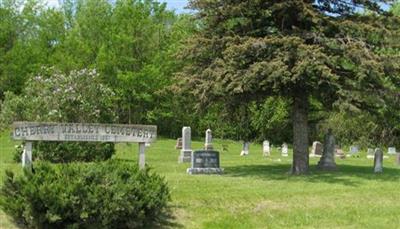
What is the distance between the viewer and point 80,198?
9398 mm

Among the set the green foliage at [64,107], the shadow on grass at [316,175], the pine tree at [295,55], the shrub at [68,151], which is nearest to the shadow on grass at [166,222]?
the shadow on grass at [316,175]

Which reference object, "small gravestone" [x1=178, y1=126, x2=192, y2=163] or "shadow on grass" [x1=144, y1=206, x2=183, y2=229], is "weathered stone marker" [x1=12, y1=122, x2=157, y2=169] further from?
"small gravestone" [x1=178, y1=126, x2=192, y2=163]

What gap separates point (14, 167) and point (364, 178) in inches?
400

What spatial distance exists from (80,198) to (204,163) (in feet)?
28.6

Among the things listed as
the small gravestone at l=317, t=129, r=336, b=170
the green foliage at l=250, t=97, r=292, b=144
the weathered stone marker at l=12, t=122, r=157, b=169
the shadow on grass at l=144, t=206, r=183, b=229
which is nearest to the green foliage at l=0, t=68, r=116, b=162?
the small gravestone at l=317, t=129, r=336, b=170

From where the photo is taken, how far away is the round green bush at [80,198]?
9.32 metres

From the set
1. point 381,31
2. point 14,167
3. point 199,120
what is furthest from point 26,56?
point 381,31

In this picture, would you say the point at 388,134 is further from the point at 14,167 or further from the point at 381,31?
the point at 14,167

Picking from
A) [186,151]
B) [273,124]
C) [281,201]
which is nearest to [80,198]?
[281,201]

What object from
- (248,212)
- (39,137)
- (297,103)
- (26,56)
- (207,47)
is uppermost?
(26,56)

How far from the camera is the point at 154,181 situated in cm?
1052

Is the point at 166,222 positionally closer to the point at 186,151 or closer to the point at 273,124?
the point at 186,151

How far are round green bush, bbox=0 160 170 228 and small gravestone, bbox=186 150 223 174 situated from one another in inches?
292

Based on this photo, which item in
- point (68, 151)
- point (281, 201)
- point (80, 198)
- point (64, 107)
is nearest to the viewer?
point (80, 198)
